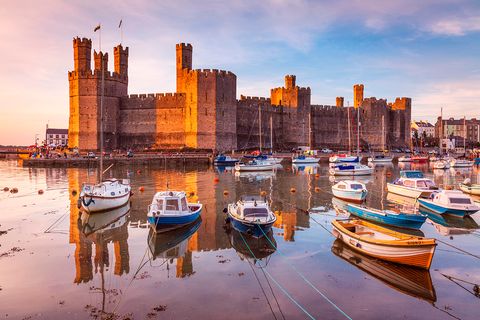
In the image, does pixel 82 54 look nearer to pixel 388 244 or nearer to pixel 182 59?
pixel 182 59

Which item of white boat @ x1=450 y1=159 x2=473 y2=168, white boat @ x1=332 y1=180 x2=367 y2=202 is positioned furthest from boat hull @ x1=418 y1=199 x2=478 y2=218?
white boat @ x1=450 y1=159 x2=473 y2=168

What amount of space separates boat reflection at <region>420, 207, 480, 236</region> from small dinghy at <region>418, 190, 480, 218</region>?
265 millimetres

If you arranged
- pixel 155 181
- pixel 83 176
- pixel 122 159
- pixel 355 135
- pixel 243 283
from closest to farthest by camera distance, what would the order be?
1. pixel 243 283
2. pixel 155 181
3. pixel 83 176
4. pixel 122 159
5. pixel 355 135

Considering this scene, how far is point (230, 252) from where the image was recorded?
44.9 feet

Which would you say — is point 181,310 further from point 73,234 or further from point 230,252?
point 73,234

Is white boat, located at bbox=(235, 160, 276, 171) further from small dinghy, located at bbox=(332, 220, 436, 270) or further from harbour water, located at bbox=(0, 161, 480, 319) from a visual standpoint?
small dinghy, located at bbox=(332, 220, 436, 270)

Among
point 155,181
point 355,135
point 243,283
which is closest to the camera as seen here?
point 243,283

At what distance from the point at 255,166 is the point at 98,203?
26440 mm

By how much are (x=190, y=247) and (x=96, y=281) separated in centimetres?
380

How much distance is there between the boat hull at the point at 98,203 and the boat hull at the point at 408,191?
16483 millimetres

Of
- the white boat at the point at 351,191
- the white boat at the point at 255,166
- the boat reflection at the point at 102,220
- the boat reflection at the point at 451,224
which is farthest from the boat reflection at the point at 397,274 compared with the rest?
the white boat at the point at 255,166

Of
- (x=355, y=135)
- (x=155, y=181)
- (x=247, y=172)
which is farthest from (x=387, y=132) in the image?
(x=155, y=181)

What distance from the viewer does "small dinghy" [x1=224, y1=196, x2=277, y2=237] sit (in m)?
15.0

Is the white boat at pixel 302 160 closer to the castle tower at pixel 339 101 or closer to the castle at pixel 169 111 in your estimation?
the castle at pixel 169 111
